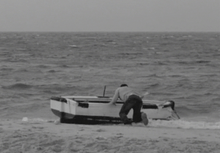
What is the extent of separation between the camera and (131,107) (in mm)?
11531

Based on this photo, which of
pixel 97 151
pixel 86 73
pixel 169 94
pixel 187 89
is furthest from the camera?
pixel 86 73

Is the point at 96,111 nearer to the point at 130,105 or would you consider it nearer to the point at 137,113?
the point at 137,113

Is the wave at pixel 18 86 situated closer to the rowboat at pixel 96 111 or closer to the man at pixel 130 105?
the rowboat at pixel 96 111

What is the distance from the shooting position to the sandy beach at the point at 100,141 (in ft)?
26.6

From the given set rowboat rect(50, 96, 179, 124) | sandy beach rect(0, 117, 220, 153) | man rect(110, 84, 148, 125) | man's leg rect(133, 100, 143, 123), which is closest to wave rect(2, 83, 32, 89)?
A: rowboat rect(50, 96, 179, 124)

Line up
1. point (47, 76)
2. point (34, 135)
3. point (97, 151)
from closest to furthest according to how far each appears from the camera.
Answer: point (97, 151) < point (34, 135) < point (47, 76)

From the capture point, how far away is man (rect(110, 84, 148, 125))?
11453 millimetres

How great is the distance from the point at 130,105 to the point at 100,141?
9.80ft

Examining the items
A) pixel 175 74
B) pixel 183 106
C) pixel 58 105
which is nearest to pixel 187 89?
pixel 183 106

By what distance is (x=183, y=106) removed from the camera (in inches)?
753

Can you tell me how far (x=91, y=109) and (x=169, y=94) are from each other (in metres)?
10.8

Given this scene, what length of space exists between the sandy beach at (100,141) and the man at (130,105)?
4.37ft

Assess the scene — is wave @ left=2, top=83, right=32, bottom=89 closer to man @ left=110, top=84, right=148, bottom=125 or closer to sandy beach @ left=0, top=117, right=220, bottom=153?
man @ left=110, top=84, right=148, bottom=125

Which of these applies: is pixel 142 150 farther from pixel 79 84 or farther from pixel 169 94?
pixel 79 84
